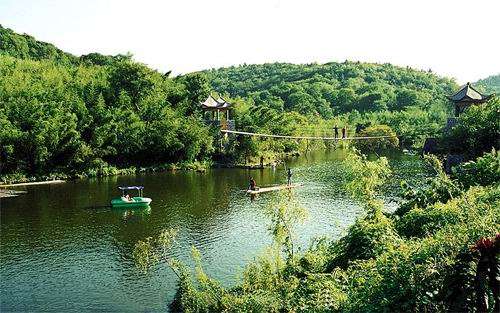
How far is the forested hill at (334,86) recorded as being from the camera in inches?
2773

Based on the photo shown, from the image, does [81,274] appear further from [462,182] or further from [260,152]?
[260,152]

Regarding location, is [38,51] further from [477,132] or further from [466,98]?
[477,132]

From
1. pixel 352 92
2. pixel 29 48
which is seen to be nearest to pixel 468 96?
pixel 29 48

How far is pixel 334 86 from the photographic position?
84.4 metres

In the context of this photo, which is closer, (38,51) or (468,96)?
(468,96)

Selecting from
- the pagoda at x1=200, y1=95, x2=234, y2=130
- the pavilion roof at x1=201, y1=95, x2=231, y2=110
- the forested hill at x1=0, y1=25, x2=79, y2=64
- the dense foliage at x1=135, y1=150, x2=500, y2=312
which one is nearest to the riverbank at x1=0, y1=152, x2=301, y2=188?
the pagoda at x1=200, y1=95, x2=234, y2=130

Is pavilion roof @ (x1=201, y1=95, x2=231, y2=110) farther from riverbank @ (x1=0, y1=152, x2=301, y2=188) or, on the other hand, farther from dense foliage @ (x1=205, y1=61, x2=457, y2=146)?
dense foliage @ (x1=205, y1=61, x2=457, y2=146)

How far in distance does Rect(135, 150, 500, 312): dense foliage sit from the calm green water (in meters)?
1.72

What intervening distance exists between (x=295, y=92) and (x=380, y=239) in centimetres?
6437

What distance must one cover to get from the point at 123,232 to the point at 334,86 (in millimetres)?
70889

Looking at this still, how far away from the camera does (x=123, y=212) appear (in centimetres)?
1995

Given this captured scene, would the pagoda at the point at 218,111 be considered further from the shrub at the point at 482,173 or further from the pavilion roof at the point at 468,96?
the shrub at the point at 482,173

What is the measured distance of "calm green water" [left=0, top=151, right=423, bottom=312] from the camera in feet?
39.3

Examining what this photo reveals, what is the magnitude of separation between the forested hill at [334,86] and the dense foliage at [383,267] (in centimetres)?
4746
